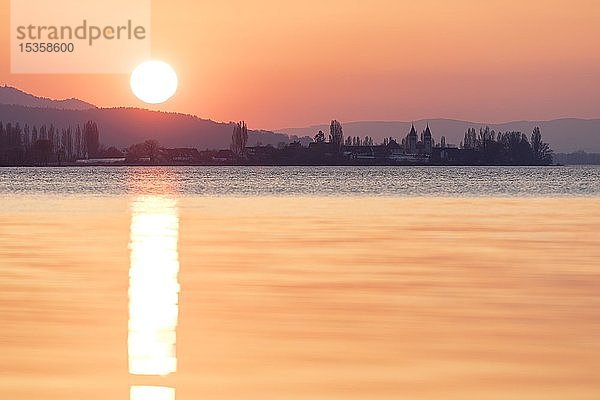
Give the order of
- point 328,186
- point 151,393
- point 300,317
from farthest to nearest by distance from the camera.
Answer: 1. point 328,186
2. point 300,317
3. point 151,393

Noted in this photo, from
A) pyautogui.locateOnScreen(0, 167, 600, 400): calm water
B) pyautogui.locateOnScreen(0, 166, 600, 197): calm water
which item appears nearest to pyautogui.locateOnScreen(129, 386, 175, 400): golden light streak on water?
pyautogui.locateOnScreen(0, 167, 600, 400): calm water

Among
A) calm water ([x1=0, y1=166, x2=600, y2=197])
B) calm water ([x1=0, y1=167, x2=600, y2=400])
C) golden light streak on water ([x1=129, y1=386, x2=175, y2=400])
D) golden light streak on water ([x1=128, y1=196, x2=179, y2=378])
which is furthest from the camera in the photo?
calm water ([x1=0, y1=166, x2=600, y2=197])

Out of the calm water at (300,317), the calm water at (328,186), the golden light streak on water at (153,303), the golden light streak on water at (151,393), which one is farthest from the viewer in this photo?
the calm water at (328,186)

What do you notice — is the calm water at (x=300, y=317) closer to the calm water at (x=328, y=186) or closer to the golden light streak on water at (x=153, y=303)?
the golden light streak on water at (x=153, y=303)

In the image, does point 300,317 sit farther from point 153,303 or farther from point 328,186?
point 328,186

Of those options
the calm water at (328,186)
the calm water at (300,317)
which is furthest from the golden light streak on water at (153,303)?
the calm water at (328,186)

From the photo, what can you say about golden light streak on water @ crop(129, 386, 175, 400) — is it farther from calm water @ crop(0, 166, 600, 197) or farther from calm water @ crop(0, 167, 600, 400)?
calm water @ crop(0, 166, 600, 197)

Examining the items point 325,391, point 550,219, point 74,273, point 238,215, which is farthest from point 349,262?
point 238,215

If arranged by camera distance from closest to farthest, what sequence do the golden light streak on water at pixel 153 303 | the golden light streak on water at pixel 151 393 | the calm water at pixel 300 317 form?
1. the golden light streak on water at pixel 151 393
2. the calm water at pixel 300 317
3. the golden light streak on water at pixel 153 303

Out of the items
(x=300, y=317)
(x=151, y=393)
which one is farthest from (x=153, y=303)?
(x=151, y=393)

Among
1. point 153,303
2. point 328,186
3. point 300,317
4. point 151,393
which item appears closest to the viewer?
point 151,393

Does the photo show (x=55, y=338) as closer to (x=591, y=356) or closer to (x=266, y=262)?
(x=591, y=356)

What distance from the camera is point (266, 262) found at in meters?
17.7

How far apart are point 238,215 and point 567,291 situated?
22.6 meters
